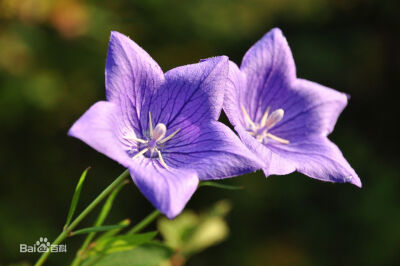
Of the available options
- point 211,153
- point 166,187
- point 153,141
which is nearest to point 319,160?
point 211,153

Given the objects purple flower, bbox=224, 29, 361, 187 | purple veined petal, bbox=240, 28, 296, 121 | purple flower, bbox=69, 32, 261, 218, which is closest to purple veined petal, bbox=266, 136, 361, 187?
purple flower, bbox=224, 29, 361, 187

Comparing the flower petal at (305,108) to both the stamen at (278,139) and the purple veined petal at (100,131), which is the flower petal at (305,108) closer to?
the stamen at (278,139)

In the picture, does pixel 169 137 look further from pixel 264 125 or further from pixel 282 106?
pixel 282 106

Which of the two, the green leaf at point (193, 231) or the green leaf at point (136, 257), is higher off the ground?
the green leaf at point (136, 257)

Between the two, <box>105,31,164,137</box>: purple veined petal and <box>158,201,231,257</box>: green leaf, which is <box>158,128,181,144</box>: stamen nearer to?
<box>105,31,164,137</box>: purple veined petal

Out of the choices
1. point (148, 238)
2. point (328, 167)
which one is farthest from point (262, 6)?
point (148, 238)

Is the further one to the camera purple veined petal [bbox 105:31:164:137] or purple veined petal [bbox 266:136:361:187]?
purple veined petal [bbox 266:136:361:187]

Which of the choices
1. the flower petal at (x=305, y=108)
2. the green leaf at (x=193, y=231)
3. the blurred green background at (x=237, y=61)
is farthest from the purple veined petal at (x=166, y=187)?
the blurred green background at (x=237, y=61)
